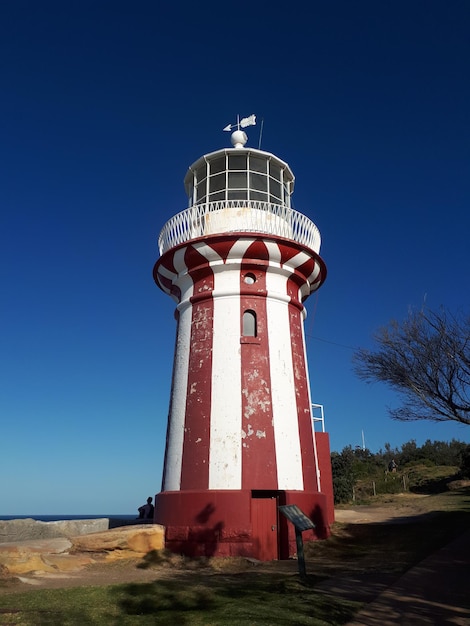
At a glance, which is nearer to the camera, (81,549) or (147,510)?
(81,549)

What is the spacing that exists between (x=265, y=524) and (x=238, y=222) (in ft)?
24.4

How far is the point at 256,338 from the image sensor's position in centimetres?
1373

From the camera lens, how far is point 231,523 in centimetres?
1183

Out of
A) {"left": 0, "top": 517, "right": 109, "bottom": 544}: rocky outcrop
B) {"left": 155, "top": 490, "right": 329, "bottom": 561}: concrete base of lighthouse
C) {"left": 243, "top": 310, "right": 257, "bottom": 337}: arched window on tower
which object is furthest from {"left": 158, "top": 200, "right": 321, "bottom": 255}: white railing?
{"left": 0, "top": 517, "right": 109, "bottom": 544}: rocky outcrop

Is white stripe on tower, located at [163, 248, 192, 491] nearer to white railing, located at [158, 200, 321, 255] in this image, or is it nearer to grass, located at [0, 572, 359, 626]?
white railing, located at [158, 200, 321, 255]

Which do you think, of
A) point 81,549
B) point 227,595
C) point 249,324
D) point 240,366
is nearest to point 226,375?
point 240,366

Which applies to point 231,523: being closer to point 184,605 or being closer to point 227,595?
point 227,595

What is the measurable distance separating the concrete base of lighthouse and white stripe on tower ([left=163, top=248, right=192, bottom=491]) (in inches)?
24.1

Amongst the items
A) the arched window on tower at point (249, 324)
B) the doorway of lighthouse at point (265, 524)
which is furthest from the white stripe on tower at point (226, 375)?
the doorway of lighthouse at point (265, 524)

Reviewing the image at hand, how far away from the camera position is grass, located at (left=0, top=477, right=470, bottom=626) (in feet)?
20.7

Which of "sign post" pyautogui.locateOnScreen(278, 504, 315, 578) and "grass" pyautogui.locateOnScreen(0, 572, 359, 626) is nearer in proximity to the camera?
"grass" pyautogui.locateOnScreen(0, 572, 359, 626)

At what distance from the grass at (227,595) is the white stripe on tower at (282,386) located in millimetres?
1775

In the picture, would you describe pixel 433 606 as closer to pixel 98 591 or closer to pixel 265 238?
pixel 98 591

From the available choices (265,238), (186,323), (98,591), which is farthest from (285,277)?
(98,591)
